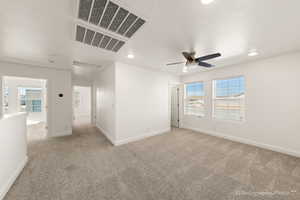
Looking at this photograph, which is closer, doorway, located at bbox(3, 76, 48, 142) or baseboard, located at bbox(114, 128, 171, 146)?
baseboard, located at bbox(114, 128, 171, 146)

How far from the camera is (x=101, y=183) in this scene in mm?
1761

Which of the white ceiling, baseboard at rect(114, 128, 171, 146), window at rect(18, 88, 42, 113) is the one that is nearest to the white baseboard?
baseboard at rect(114, 128, 171, 146)

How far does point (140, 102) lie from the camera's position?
3793 mm

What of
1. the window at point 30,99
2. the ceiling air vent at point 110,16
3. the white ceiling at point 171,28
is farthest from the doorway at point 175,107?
the window at point 30,99

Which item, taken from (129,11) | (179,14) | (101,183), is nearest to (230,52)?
(179,14)

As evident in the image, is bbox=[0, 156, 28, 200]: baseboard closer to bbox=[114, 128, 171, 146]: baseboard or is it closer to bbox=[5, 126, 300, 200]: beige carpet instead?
bbox=[5, 126, 300, 200]: beige carpet

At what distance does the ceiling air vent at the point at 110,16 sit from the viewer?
4.23 feet

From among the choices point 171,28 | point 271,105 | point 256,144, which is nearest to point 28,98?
point 171,28

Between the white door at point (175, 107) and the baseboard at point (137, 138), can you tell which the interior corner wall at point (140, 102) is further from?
the white door at point (175, 107)

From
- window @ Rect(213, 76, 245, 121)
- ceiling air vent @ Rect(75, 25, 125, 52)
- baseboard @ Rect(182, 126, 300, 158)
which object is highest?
ceiling air vent @ Rect(75, 25, 125, 52)

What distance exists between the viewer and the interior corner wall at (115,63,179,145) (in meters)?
3.36

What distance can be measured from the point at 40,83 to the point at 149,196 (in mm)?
8184

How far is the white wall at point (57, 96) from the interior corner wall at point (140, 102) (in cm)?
238

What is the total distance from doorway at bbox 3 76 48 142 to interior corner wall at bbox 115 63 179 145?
4477mm
